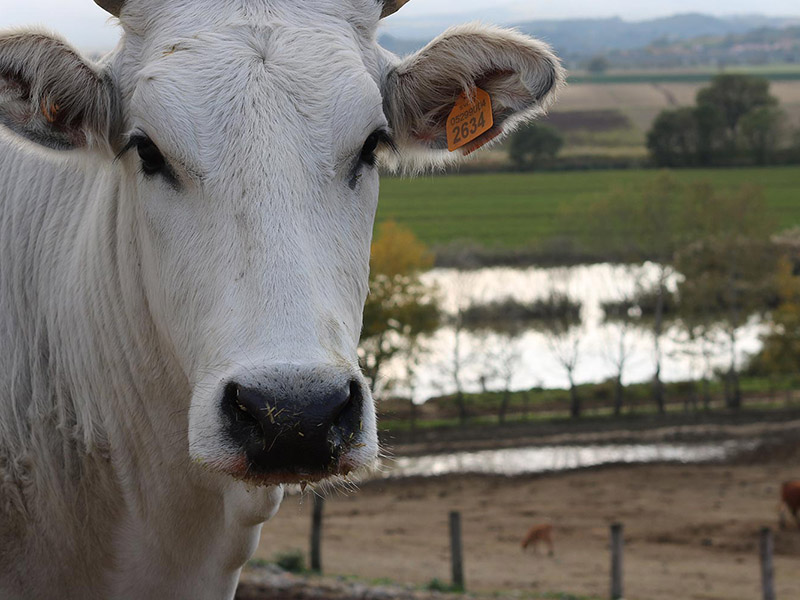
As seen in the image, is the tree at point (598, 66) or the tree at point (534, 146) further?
the tree at point (598, 66)

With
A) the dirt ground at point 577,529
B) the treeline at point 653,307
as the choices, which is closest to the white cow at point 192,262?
the dirt ground at point 577,529

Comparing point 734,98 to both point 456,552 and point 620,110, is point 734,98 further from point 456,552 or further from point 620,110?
point 456,552

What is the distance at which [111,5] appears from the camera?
11.1 ft

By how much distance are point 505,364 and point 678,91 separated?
87819 millimetres

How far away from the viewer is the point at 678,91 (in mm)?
125500

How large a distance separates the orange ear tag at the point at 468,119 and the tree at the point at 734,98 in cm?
9943

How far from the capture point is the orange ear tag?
3.71 m

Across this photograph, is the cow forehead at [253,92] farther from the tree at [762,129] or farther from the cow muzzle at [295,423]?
the tree at [762,129]

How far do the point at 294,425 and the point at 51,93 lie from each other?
64.0 inches

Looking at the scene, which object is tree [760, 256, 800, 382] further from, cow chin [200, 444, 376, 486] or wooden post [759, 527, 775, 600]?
cow chin [200, 444, 376, 486]

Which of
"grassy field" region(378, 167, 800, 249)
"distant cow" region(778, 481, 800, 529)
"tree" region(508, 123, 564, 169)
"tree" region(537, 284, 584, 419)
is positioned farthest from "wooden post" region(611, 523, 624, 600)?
"tree" region(508, 123, 564, 169)

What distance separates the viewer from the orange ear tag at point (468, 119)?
3705mm

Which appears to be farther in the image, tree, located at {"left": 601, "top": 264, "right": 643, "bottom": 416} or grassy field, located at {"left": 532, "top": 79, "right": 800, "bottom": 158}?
grassy field, located at {"left": 532, "top": 79, "right": 800, "bottom": 158}

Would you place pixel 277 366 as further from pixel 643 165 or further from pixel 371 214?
pixel 643 165
